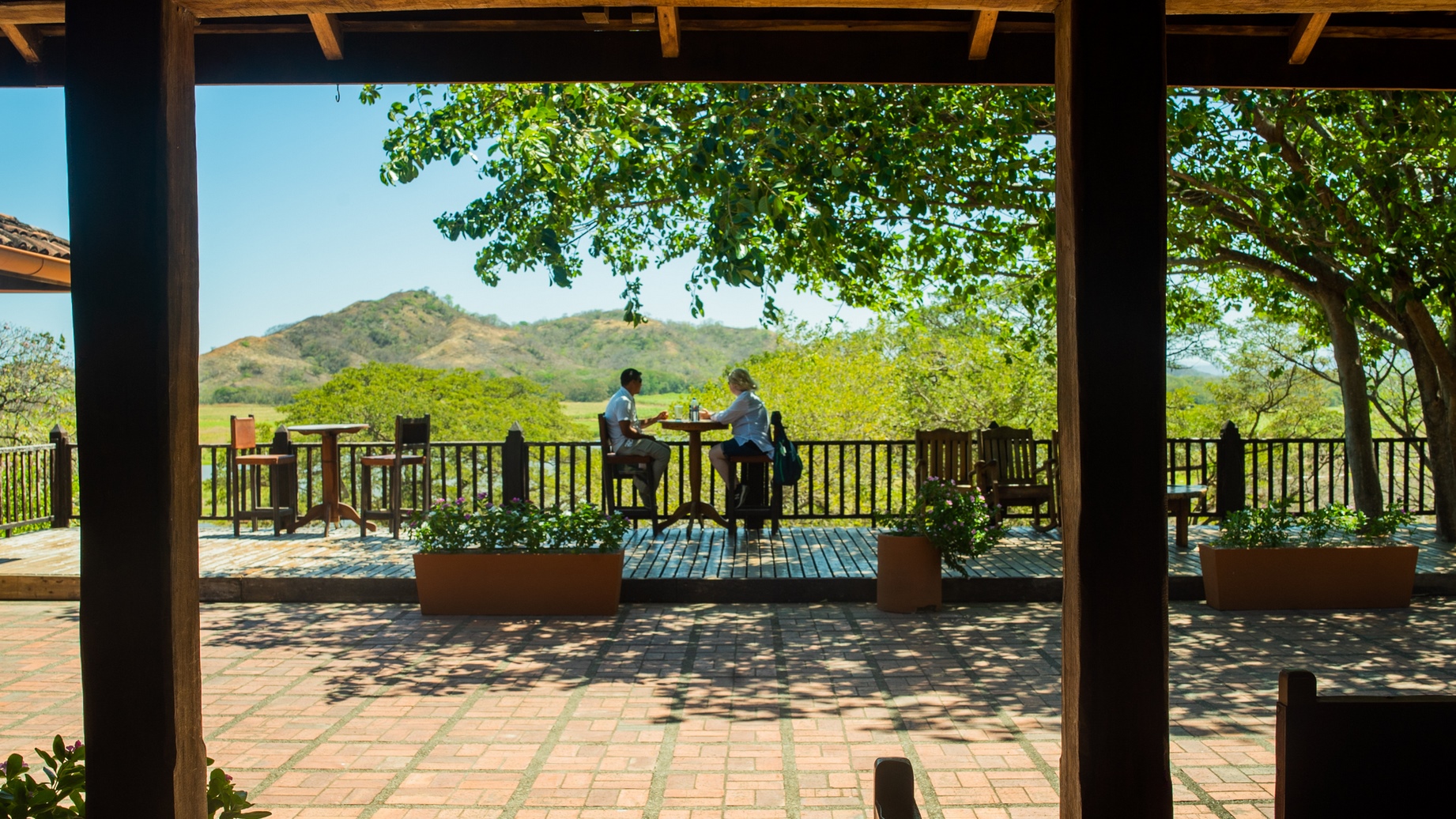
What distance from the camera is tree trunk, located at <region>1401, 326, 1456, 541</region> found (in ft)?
29.9

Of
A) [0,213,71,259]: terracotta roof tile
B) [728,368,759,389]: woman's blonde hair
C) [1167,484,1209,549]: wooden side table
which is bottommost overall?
[1167,484,1209,549]: wooden side table

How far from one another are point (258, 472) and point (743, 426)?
4936mm

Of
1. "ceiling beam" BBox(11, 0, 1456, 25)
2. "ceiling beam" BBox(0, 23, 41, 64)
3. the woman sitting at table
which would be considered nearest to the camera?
"ceiling beam" BBox(11, 0, 1456, 25)

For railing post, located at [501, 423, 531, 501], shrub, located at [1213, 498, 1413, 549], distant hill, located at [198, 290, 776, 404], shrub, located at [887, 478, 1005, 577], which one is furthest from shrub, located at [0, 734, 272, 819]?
distant hill, located at [198, 290, 776, 404]

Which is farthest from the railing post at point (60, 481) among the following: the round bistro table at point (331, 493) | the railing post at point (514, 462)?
the railing post at point (514, 462)

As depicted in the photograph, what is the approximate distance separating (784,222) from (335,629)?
12.6 ft

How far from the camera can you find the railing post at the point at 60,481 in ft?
33.2

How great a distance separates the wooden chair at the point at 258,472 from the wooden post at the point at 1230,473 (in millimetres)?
9117

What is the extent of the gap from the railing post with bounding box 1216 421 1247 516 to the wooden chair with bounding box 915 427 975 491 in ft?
8.31

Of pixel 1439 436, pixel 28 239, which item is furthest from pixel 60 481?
pixel 1439 436

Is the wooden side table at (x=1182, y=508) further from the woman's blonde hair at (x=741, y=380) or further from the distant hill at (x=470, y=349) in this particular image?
the distant hill at (x=470, y=349)

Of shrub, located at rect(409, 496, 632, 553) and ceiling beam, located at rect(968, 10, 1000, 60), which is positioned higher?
ceiling beam, located at rect(968, 10, 1000, 60)

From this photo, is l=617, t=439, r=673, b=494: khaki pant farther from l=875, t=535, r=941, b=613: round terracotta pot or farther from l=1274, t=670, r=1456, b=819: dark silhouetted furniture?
l=1274, t=670, r=1456, b=819: dark silhouetted furniture

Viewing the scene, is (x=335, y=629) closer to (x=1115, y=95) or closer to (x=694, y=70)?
(x=694, y=70)
